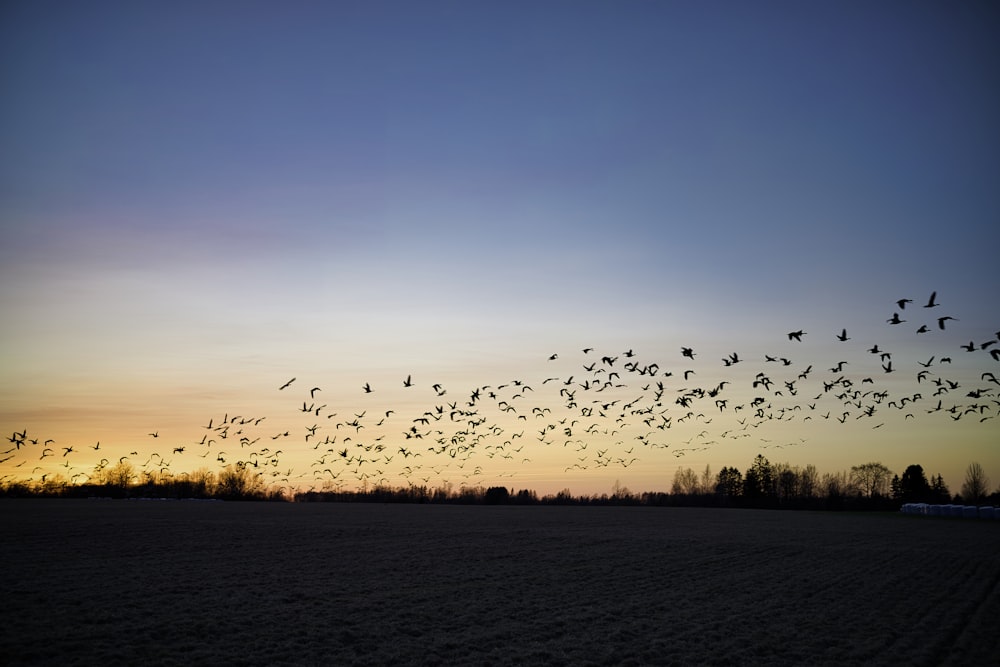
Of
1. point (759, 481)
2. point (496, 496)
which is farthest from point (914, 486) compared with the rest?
point (496, 496)

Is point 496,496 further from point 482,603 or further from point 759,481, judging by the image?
point 482,603

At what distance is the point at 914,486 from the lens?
15912cm

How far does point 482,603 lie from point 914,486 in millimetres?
166886

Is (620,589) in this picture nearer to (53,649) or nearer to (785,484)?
(53,649)

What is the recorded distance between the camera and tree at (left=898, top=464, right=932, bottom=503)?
15725cm

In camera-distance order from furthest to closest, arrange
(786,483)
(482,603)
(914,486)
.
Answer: (786,483), (914,486), (482,603)

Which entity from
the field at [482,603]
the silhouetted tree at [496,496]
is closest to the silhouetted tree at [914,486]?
the silhouetted tree at [496,496]

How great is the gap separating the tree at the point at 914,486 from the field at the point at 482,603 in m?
127

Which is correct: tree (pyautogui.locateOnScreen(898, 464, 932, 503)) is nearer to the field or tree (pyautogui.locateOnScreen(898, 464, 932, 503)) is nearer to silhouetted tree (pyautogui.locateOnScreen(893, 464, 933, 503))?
silhouetted tree (pyautogui.locateOnScreen(893, 464, 933, 503))

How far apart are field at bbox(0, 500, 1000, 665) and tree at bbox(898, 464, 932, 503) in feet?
418

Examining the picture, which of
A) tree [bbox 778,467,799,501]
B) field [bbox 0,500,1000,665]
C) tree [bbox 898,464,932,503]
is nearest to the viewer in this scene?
field [bbox 0,500,1000,665]

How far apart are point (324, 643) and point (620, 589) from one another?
14.4 metres

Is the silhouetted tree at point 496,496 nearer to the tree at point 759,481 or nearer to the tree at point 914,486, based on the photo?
the tree at point 759,481

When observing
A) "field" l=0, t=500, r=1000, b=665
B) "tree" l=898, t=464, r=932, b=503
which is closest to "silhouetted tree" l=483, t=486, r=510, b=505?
"tree" l=898, t=464, r=932, b=503
